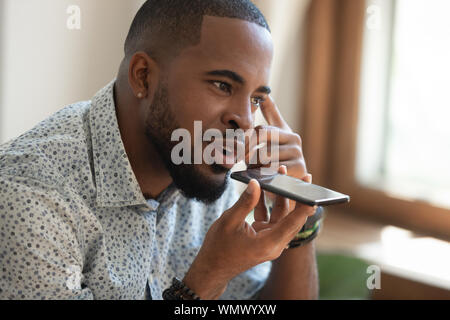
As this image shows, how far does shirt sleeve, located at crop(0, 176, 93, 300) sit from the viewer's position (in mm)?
837

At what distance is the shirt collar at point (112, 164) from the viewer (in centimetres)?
99

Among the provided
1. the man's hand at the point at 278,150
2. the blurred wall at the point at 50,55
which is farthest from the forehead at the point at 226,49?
the blurred wall at the point at 50,55

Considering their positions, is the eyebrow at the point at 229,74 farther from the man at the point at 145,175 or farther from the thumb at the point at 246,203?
the thumb at the point at 246,203

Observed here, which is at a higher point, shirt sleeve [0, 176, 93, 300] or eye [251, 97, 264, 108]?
eye [251, 97, 264, 108]

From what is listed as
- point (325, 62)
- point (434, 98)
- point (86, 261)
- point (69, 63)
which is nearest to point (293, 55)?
point (325, 62)

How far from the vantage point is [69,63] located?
4.84ft

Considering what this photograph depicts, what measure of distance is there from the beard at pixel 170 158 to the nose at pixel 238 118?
3.6 inches

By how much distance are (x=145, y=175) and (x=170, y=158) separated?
0.23ft

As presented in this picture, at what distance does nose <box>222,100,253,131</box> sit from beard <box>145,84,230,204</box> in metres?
0.09

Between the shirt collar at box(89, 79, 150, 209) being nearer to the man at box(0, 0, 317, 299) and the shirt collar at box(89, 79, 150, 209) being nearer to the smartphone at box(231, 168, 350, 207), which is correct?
the man at box(0, 0, 317, 299)

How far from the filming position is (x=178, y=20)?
100cm

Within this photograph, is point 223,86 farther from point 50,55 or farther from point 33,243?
point 50,55

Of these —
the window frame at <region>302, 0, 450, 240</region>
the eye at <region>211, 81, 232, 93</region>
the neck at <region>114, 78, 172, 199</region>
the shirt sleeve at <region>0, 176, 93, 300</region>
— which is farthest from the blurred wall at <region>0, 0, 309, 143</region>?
the window frame at <region>302, 0, 450, 240</region>
